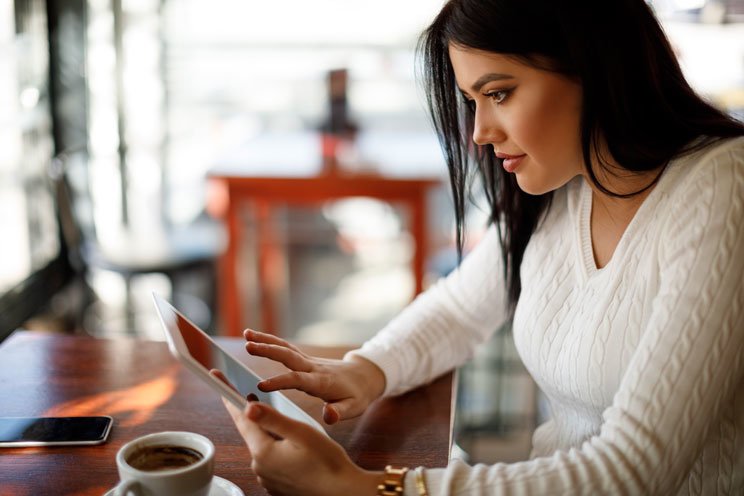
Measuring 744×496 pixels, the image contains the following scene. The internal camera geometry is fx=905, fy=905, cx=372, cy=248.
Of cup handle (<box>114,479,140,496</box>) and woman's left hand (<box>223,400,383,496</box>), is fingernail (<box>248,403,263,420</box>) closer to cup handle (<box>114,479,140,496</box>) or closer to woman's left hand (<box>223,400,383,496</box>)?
woman's left hand (<box>223,400,383,496</box>)

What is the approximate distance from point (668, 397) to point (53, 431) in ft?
2.39

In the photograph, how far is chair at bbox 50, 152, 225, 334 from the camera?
2859mm

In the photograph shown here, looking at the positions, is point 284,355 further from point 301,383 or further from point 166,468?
point 166,468

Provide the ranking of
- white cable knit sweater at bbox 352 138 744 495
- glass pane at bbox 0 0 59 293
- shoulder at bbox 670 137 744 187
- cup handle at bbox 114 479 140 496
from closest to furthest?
cup handle at bbox 114 479 140 496
white cable knit sweater at bbox 352 138 744 495
shoulder at bbox 670 137 744 187
glass pane at bbox 0 0 59 293

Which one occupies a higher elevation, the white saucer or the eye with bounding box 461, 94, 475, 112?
the eye with bounding box 461, 94, 475, 112

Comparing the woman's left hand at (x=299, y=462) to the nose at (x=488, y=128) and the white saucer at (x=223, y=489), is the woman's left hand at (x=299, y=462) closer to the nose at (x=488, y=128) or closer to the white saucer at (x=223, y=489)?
the white saucer at (x=223, y=489)

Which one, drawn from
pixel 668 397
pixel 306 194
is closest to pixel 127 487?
pixel 668 397

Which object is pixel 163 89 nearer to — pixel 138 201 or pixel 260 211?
pixel 138 201

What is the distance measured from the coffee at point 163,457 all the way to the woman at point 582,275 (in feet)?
0.24

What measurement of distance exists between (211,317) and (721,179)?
→ 287 centimetres

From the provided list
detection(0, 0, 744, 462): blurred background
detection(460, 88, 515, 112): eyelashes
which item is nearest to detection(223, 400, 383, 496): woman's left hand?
detection(460, 88, 515, 112): eyelashes

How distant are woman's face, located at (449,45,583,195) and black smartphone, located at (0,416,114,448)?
61 centimetres

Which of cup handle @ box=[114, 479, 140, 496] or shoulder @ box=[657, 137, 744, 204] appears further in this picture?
shoulder @ box=[657, 137, 744, 204]

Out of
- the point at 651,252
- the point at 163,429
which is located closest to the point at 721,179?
the point at 651,252
